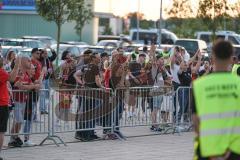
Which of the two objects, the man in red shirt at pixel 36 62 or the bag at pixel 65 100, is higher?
the man in red shirt at pixel 36 62

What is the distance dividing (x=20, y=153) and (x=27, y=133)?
0.75 m

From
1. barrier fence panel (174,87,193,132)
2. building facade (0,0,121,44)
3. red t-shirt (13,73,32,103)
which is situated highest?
building facade (0,0,121,44)

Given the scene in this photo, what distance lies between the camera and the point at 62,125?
14164 mm

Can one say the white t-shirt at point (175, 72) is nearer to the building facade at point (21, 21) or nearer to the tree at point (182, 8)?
the tree at point (182, 8)

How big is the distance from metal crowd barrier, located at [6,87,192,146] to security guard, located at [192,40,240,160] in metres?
6.98

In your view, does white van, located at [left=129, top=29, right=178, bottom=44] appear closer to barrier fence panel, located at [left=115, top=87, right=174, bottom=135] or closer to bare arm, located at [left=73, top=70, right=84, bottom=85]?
bare arm, located at [left=73, top=70, right=84, bottom=85]

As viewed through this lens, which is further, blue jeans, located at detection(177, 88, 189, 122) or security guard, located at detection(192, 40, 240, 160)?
blue jeans, located at detection(177, 88, 189, 122)

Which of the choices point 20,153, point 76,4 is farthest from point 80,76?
point 76,4

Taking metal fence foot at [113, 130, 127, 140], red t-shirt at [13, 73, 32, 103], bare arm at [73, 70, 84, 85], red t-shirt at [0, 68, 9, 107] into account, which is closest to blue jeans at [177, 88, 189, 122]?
metal fence foot at [113, 130, 127, 140]

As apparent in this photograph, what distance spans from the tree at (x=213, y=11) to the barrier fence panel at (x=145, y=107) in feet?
53.6

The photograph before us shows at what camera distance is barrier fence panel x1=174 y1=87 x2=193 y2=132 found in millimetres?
15938

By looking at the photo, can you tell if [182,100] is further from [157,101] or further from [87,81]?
[87,81]

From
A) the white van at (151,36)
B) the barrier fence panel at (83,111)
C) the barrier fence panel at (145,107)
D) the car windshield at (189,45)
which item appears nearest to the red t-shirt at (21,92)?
the barrier fence panel at (83,111)

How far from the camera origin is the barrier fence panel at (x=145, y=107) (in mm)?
14891
